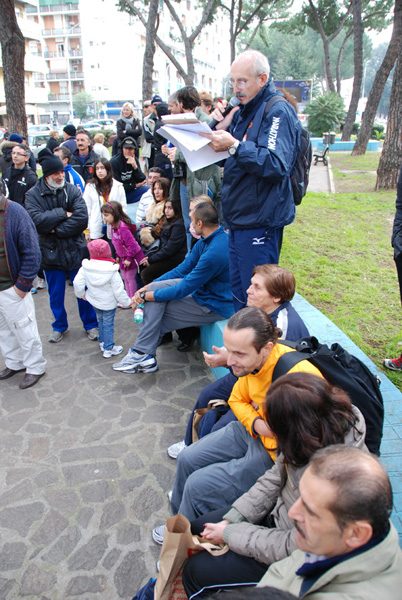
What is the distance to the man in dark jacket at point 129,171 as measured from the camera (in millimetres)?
6672

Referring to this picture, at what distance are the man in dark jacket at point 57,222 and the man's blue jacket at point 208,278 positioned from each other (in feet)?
4.58

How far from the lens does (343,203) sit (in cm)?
1010

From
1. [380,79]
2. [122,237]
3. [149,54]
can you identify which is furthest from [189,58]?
[122,237]

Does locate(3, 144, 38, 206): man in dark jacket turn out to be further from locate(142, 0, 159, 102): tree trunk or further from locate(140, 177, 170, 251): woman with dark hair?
locate(142, 0, 159, 102): tree trunk

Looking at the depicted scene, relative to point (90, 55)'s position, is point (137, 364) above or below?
below

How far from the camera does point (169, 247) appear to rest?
4.94 metres

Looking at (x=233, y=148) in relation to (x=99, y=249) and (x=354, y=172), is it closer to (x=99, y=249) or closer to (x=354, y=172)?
(x=99, y=249)

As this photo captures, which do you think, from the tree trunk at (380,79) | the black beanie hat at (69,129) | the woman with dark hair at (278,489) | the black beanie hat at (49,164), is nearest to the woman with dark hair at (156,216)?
the black beanie hat at (49,164)

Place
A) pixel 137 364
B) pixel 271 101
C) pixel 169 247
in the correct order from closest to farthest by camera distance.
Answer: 1. pixel 271 101
2. pixel 137 364
3. pixel 169 247

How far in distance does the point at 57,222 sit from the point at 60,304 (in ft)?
3.09

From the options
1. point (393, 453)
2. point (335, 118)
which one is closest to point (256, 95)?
point (393, 453)

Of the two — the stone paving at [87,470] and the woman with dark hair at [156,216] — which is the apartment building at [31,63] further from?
the stone paving at [87,470]

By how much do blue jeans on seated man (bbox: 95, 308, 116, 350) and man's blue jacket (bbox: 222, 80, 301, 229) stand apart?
188 cm

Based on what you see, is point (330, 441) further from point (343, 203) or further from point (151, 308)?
point (343, 203)
